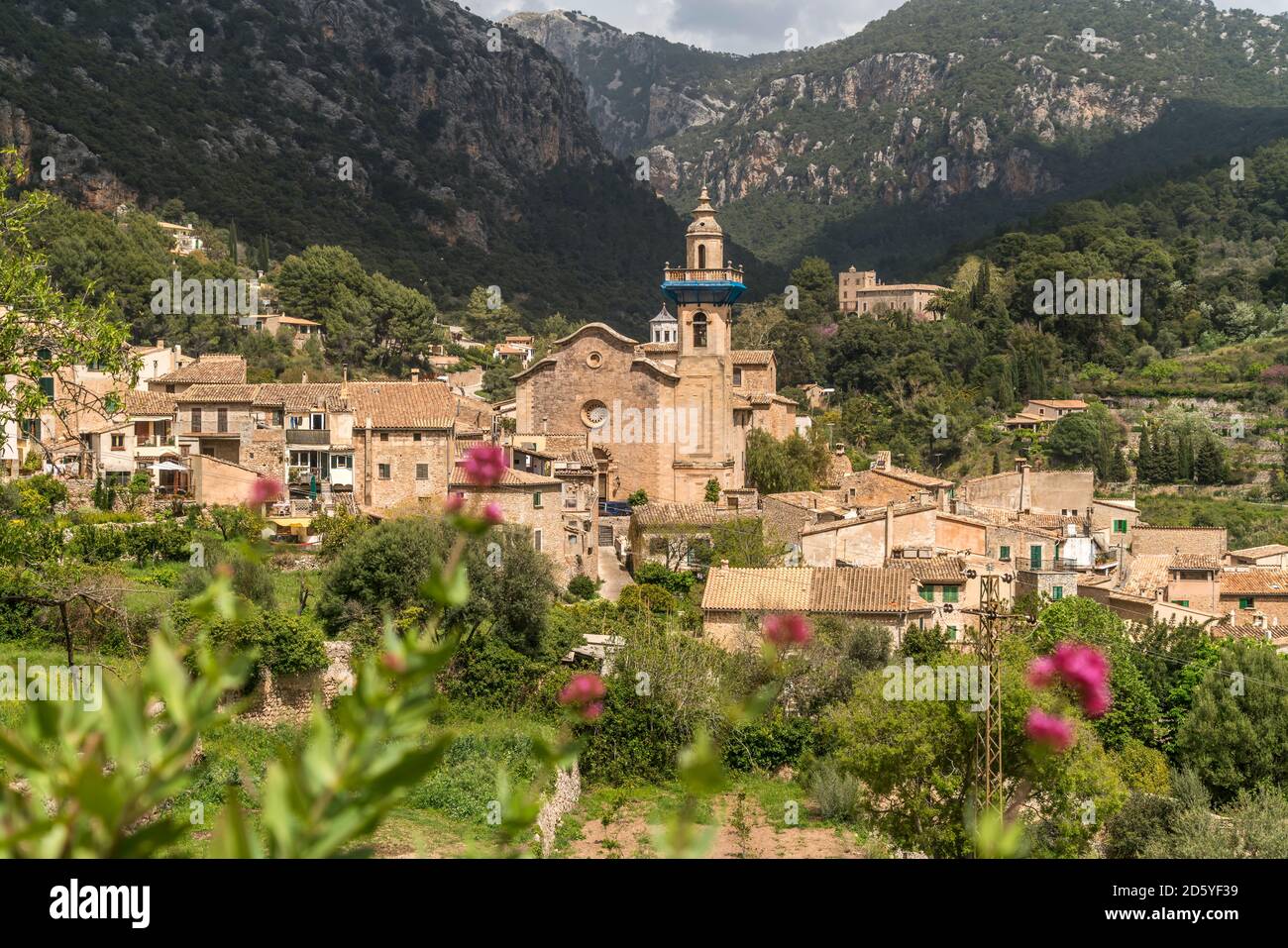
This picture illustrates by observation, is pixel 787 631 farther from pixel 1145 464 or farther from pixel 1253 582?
pixel 1145 464

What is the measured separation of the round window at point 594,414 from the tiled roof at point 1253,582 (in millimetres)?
16677

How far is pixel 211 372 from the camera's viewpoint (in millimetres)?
40250

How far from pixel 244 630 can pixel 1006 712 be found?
1061 centimetres

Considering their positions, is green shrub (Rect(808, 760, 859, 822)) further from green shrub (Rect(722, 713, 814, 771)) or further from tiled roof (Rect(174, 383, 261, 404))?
tiled roof (Rect(174, 383, 261, 404))

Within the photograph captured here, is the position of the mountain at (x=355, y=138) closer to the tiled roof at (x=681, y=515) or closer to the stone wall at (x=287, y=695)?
the tiled roof at (x=681, y=515)

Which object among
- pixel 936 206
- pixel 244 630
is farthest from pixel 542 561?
pixel 936 206

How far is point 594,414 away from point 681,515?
21.2 ft

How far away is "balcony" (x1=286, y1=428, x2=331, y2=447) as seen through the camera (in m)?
33.0

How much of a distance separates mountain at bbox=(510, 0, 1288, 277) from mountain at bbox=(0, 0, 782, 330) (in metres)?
29.3

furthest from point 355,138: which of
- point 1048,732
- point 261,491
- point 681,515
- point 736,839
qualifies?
point 1048,732

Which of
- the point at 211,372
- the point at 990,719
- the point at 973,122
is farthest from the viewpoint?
the point at 973,122

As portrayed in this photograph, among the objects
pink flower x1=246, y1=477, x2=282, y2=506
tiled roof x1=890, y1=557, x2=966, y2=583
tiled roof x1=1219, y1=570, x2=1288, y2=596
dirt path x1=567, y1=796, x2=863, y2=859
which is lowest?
dirt path x1=567, y1=796, x2=863, y2=859

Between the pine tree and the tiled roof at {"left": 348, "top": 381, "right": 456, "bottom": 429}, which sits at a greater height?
the tiled roof at {"left": 348, "top": 381, "right": 456, "bottom": 429}

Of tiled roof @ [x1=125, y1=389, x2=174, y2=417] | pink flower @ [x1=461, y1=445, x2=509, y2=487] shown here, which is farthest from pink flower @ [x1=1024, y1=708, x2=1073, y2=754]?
tiled roof @ [x1=125, y1=389, x2=174, y2=417]
